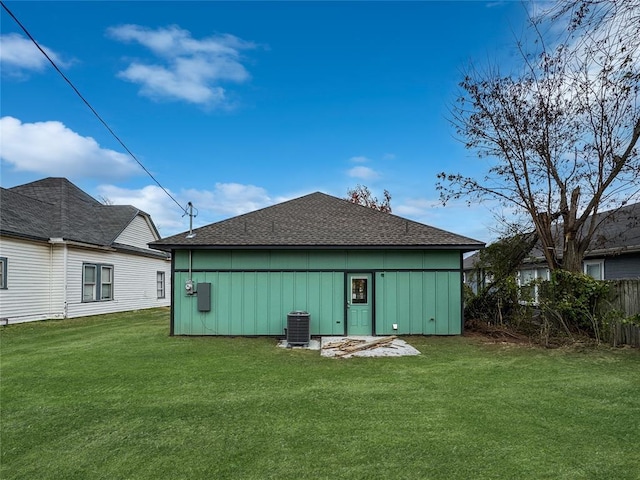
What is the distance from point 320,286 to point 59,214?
1065 centimetres

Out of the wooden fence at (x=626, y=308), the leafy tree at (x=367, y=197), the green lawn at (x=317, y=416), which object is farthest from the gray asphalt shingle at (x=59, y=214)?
the wooden fence at (x=626, y=308)

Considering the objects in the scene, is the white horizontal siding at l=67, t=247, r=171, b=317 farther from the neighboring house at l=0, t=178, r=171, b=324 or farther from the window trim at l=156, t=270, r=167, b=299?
the window trim at l=156, t=270, r=167, b=299

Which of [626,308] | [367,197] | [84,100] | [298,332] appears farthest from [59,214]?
[367,197]

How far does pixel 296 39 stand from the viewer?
38.6 feet

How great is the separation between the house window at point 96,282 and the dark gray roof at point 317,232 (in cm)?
645

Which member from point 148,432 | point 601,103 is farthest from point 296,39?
point 148,432

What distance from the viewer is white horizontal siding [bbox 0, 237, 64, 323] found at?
11711mm

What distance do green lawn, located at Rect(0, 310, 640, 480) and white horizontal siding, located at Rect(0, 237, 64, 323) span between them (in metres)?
5.36

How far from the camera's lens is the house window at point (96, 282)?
14609 millimetres

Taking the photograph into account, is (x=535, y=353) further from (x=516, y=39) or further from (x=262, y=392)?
(x=516, y=39)

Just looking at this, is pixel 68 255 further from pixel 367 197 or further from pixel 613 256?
pixel 367 197

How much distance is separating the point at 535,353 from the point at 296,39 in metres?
10.1

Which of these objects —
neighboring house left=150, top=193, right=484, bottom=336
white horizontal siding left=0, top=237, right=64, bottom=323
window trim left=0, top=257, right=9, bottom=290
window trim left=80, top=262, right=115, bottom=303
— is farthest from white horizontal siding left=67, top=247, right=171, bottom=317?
neighboring house left=150, top=193, right=484, bottom=336

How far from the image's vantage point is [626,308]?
857 cm
